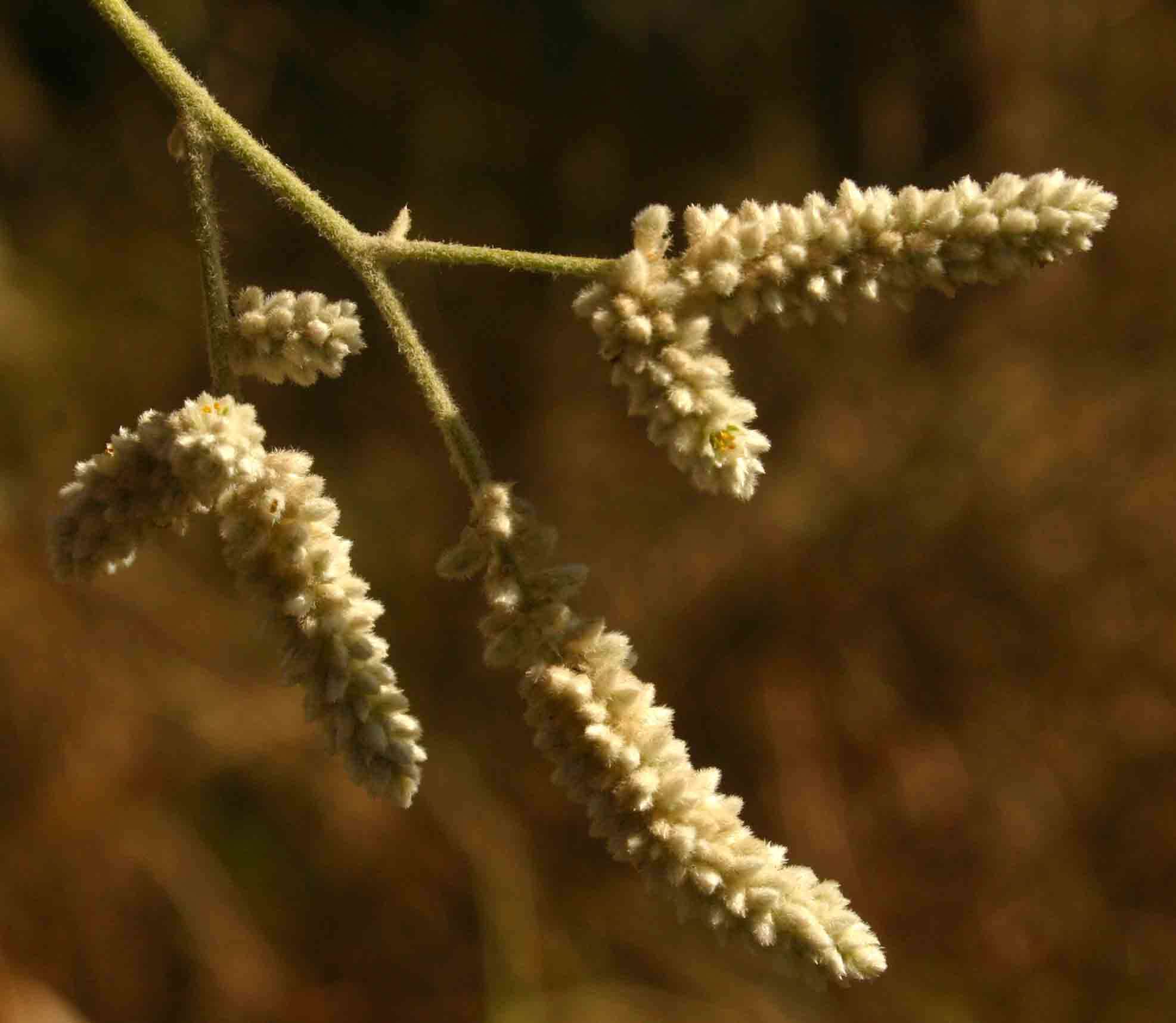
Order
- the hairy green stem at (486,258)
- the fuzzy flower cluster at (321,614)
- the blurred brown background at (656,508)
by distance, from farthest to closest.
A: 1. the blurred brown background at (656,508)
2. the hairy green stem at (486,258)
3. the fuzzy flower cluster at (321,614)

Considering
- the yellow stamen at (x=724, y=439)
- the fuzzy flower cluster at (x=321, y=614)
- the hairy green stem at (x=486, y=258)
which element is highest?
the hairy green stem at (x=486, y=258)

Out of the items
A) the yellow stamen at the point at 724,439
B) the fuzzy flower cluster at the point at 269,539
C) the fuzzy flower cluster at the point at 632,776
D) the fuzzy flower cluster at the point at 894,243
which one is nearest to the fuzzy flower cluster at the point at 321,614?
the fuzzy flower cluster at the point at 269,539

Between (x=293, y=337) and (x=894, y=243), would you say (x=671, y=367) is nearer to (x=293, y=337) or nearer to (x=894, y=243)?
(x=894, y=243)

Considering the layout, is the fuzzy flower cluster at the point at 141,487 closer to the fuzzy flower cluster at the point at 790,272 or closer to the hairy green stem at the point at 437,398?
the hairy green stem at the point at 437,398

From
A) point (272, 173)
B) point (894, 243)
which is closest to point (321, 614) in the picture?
point (272, 173)

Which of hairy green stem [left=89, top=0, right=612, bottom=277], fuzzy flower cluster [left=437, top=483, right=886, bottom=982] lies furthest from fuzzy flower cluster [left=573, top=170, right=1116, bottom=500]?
fuzzy flower cluster [left=437, top=483, right=886, bottom=982]

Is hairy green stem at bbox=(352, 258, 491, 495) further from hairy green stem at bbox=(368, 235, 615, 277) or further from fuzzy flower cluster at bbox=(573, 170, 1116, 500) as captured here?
fuzzy flower cluster at bbox=(573, 170, 1116, 500)

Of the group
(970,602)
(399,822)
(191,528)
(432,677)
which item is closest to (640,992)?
(399,822)
